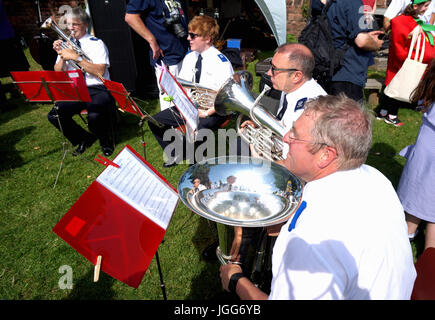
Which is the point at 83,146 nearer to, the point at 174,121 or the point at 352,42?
the point at 174,121

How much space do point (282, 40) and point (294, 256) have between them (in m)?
6.82

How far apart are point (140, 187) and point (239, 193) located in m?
0.60

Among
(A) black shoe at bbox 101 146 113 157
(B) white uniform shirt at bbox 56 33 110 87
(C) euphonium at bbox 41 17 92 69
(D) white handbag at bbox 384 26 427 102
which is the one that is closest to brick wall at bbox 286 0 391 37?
(D) white handbag at bbox 384 26 427 102

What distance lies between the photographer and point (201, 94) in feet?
12.1

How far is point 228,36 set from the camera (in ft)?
31.8

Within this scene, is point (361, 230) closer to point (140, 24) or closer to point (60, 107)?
point (140, 24)

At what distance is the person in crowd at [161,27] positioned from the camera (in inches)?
156

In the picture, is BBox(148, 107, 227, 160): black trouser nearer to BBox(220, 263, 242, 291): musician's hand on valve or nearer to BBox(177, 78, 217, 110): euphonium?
BBox(177, 78, 217, 110): euphonium

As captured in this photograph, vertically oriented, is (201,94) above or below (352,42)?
below

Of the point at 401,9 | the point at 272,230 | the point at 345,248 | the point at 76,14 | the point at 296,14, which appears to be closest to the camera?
the point at 345,248

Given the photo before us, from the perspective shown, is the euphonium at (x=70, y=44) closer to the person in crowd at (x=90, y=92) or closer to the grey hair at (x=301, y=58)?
the person in crowd at (x=90, y=92)

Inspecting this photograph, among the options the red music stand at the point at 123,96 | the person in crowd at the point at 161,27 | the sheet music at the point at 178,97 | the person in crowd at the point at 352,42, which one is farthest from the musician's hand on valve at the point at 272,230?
the person in crowd at the point at 161,27

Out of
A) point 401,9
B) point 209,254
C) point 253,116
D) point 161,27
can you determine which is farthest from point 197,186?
point 401,9
